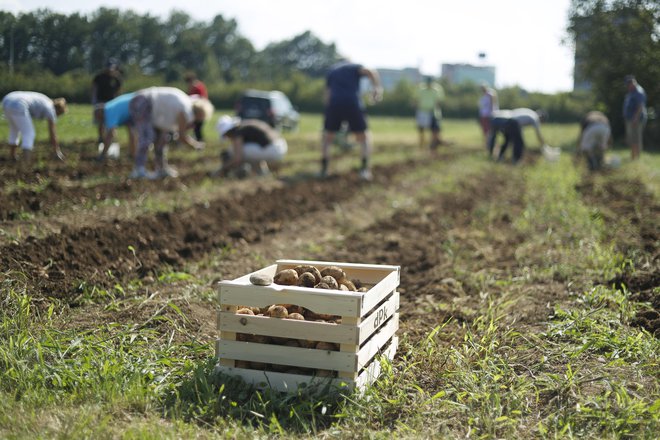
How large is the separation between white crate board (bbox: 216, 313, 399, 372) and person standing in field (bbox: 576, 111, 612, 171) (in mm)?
10926

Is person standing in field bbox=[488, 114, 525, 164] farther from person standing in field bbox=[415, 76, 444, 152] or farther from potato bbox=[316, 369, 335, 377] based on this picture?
potato bbox=[316, 369, 335, 377]

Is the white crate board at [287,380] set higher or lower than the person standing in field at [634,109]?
lower

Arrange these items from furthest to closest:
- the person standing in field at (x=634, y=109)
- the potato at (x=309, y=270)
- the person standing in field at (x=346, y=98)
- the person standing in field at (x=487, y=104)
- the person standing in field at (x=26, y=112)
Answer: the person standing in field at (x=487, y=104) < the person standing in field at (x=634, y=109) < the person standing in field at (x=346, y=98) < the person standing in field at (x=26, y=112) < the potato at (x=309, y=270)

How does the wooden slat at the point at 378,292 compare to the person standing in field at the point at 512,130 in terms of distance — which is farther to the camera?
the person standing in field at the point at 512,130

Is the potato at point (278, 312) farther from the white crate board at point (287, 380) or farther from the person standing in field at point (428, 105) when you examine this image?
the person standing in field at point (428, 105)

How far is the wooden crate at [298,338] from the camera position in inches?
122

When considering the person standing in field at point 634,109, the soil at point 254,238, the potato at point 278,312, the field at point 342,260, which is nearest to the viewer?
the field at point 342,260

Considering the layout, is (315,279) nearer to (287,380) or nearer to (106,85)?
(287,380)

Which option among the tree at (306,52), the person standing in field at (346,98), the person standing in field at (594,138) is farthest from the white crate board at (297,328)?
the tree at (306,52)

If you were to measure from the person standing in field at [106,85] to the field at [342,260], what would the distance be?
7.23 feet

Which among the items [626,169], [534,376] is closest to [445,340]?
[534,376]

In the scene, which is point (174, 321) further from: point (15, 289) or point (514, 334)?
point (514, 334)

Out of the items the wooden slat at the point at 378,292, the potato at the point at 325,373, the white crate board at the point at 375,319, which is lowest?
the potato at the point at 325,373

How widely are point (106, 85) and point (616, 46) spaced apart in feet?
58.7
